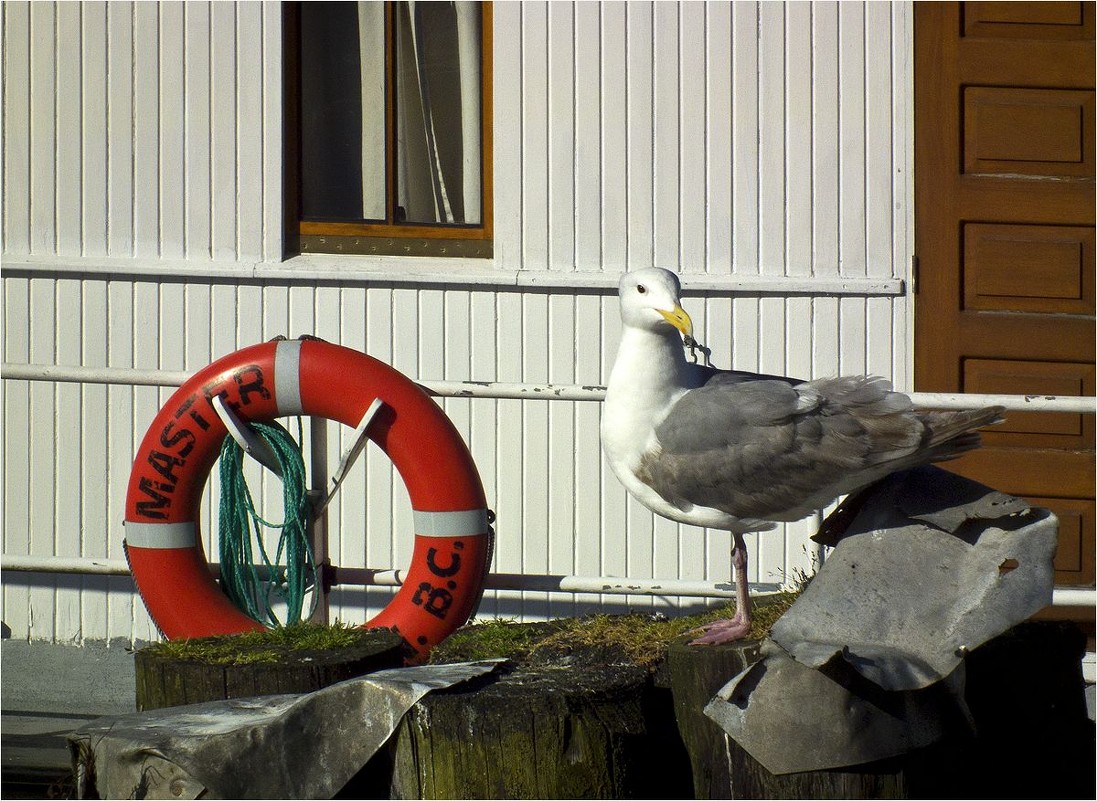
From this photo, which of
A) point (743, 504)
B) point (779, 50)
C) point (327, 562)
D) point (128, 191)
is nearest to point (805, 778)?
point (743, 504)

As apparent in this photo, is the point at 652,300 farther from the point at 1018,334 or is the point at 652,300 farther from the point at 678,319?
the point at 1018,334

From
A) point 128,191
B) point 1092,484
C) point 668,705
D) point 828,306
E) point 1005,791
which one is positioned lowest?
point 1005,791

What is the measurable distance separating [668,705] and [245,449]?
1.42 metres

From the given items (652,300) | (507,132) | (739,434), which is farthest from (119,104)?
(739,434)

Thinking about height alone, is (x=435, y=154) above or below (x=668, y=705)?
above

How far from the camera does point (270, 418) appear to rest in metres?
3.73

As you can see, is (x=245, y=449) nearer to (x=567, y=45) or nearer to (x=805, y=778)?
(x=805, y=778)

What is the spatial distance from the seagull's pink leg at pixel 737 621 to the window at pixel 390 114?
7.74ft

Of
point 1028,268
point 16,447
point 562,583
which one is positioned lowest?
point 562,583

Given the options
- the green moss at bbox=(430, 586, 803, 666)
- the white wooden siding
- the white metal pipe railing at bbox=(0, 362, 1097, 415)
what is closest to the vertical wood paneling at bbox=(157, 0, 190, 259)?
the white wooden siding

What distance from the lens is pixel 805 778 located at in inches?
105

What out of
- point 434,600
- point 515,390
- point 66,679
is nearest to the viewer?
point 434,600

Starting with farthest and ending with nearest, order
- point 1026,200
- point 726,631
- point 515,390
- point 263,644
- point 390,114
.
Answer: point 390,114
point 1026,200
point 515,390
point 263,644
point 726,631

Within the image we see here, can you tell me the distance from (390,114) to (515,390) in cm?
167
